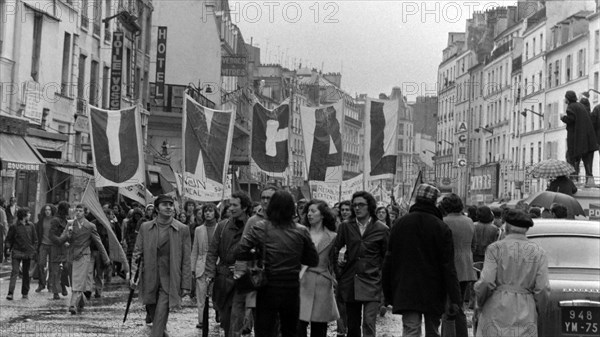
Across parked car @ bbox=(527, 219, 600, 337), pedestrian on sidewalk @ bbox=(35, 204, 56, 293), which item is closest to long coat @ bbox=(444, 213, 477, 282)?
parked car @ bbox=(527, 219, 600, 337)

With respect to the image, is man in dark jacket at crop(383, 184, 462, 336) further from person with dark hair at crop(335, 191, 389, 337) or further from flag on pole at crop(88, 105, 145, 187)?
flag on pole at crop(88, 105, 145, 187)

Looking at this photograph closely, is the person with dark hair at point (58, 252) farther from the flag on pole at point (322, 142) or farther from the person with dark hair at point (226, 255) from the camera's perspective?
the person with dark hair at point (226, 255)

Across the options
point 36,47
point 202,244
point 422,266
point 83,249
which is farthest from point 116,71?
point 422,266

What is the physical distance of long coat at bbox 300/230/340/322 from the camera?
12.7m

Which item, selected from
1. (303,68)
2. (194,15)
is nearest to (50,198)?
(194,15)

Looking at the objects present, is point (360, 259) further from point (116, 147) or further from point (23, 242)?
point (116, 147)

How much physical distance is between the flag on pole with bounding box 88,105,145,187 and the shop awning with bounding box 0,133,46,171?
6.34 meters

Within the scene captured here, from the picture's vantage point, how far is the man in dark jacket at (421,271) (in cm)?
1099

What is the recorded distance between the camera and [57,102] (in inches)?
1566

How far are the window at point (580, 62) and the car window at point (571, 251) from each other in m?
58.3

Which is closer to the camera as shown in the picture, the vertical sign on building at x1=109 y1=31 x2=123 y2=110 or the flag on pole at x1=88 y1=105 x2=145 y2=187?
the flag on pole at x1=88 y1=105 x2=145 y2=187

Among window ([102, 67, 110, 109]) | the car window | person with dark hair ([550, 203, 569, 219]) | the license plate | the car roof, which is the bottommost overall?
the license plate

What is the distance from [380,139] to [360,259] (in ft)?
52.5

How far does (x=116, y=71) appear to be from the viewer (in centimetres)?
4616
